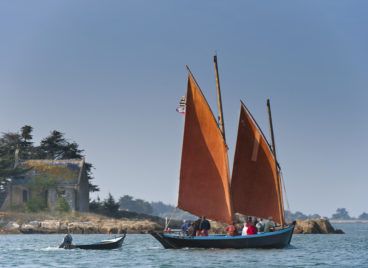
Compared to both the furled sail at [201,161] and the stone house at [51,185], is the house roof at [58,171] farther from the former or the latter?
the furled sail at [201,161]

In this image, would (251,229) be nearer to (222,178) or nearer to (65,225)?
(222,178)

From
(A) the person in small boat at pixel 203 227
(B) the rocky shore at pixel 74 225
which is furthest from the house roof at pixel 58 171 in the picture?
(A) the person in small boat at pixel 203 227

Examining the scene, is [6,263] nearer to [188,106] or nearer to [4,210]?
[188,106]

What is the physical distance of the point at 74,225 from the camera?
95875 mm

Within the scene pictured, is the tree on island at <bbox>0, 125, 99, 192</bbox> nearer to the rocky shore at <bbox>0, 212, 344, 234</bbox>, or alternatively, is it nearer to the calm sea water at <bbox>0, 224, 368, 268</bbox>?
the rocky shore at <bbox>0, 212, 344, 234</bbox>

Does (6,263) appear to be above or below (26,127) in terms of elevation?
below

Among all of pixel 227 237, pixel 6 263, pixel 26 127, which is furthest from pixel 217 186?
pixel 26 127

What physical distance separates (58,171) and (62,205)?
16.3ft

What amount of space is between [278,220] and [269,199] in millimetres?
1502

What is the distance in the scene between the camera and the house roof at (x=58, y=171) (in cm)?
10206

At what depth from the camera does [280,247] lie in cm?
5356

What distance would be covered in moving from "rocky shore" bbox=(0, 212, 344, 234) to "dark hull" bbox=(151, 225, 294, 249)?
3860 centimetres

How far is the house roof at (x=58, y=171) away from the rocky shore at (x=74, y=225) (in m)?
4.54

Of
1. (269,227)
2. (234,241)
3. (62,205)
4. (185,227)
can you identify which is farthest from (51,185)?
(234,241)
